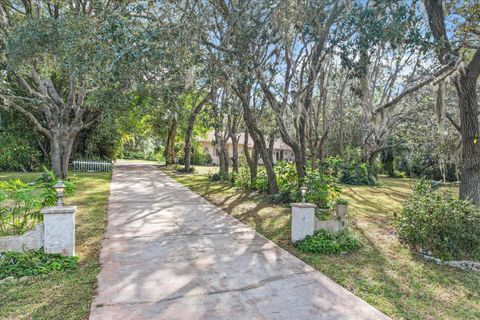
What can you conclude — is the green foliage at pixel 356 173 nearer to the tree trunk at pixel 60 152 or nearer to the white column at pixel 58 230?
the tree trunk at pixel 60 152

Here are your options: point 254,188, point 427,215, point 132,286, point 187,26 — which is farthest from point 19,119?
point 427,215

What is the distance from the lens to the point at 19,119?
1742cm

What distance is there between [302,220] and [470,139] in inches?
157

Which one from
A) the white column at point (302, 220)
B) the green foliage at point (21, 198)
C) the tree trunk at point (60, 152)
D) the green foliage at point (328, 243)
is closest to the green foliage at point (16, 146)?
the tree trunk at point (60, 152)

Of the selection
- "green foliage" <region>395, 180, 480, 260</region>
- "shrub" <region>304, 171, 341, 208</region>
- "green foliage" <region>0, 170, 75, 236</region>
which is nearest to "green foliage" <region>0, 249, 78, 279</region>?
"green foliage" <region>0, 170, 75, 236</region>

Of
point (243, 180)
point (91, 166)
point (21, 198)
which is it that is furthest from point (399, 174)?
point (21, 198)

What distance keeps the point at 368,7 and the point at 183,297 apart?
5.24 meters

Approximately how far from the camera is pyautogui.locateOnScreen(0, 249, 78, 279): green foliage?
375cm

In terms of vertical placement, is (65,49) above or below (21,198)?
above

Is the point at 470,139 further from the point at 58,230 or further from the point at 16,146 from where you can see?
the point at 16,146

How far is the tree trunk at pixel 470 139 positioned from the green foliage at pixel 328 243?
2.77 m

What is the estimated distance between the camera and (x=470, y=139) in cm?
632

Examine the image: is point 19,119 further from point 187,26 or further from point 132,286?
point 132,286

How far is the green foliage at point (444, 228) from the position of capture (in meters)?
4.85
